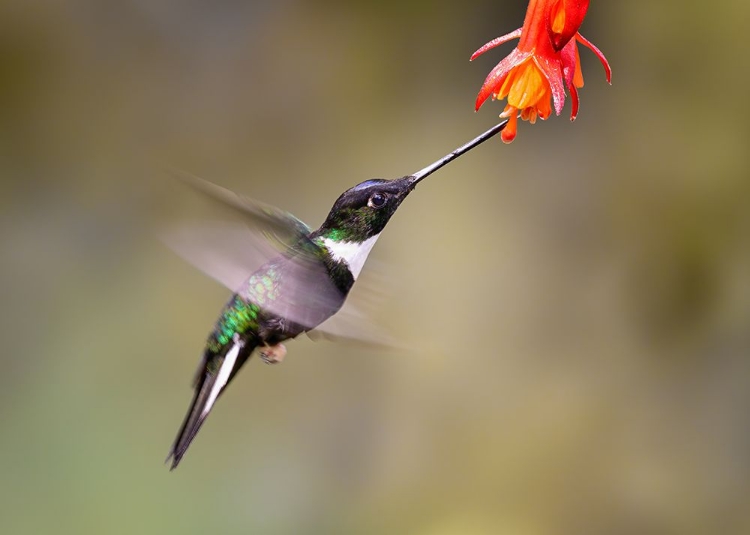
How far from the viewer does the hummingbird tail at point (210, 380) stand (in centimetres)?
126

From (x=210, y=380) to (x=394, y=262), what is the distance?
137 cm

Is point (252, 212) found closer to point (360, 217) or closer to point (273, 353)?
point (360, 217)

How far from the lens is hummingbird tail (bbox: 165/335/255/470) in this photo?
4.14 ft

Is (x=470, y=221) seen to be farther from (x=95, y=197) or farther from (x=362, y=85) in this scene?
(x=95, y=197)

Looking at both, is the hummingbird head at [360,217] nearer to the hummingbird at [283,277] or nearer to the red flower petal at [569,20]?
the hummingbird at [283,277]

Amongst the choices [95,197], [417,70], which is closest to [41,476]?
[95,197]

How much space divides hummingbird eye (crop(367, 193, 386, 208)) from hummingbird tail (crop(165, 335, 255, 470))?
0.36 meters

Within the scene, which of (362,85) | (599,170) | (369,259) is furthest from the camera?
(362,85)

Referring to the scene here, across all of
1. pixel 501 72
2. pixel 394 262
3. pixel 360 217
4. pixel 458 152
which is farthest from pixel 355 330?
pixel 394 262

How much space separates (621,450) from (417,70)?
155 centimetres

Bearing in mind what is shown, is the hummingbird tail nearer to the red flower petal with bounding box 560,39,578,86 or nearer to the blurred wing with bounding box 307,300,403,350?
the blurred wing with bounding box 307,300,403,350

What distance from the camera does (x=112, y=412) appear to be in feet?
9.31

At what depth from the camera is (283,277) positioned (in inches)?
52.3

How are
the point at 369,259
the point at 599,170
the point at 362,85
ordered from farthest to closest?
the point at 362,85 < the point at 599,170 < the point at 369,259
